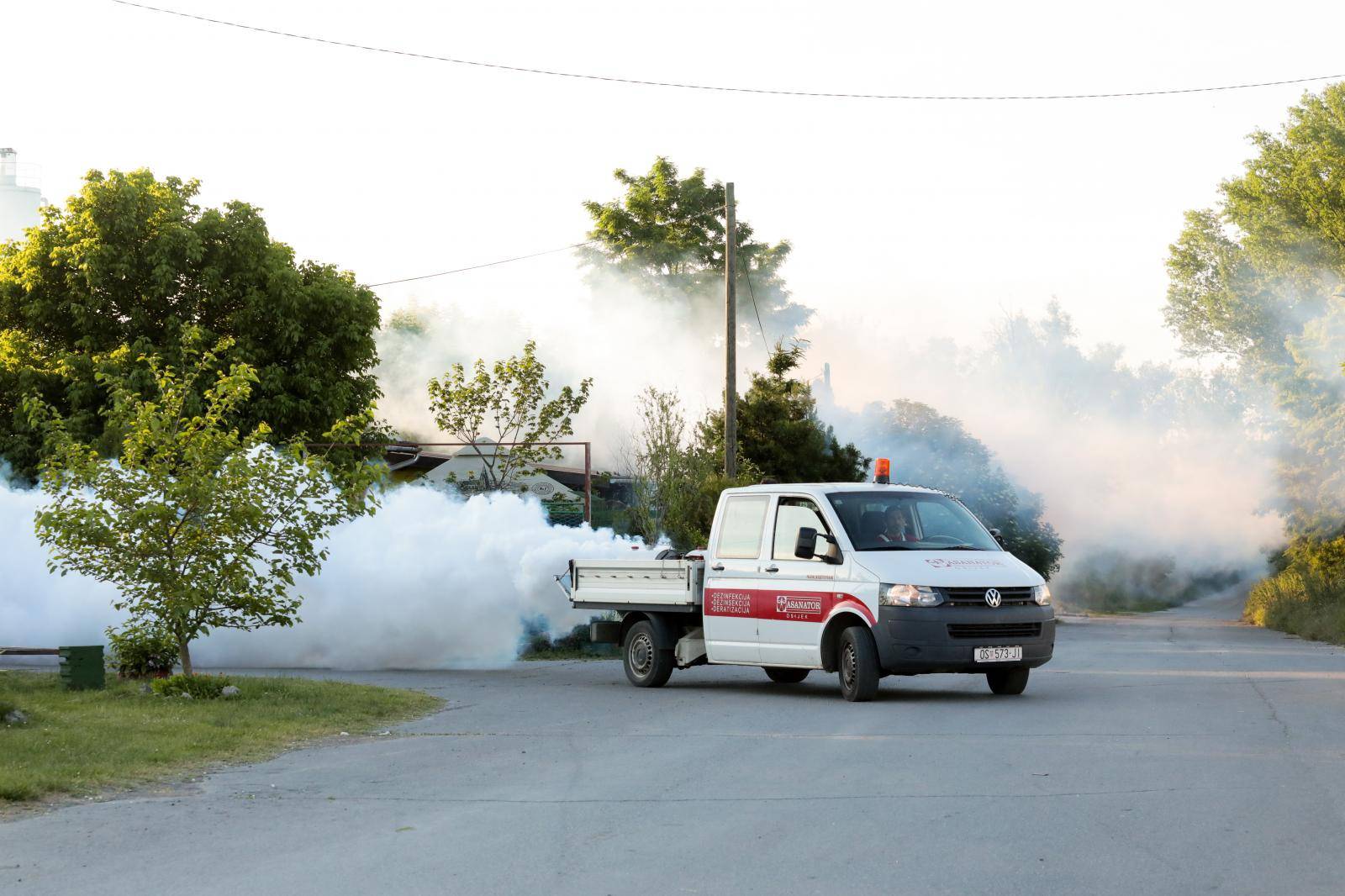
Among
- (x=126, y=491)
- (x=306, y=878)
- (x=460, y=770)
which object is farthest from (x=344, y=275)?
(x=306, y=878)

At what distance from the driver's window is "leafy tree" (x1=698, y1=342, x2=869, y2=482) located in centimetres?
2000

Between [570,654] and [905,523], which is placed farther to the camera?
[570,654]

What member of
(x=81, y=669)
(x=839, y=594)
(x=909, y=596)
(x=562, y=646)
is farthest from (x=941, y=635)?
(x=562, y=646)

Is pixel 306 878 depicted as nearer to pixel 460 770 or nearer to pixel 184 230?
pixel 460 770

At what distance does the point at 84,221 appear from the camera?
3581 centimetres

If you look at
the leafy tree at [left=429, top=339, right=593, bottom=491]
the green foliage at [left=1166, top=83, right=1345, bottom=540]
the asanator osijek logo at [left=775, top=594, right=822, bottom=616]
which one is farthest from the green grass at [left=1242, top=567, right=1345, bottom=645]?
the asanator osijek logo at [left=775, top=594, right=822, bottom=616]

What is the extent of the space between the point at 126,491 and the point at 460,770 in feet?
24.2

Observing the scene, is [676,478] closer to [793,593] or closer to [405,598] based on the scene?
[405,598]

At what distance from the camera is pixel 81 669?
671 inches

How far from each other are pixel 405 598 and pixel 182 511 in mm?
6408

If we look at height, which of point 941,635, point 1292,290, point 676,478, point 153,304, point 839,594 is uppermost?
point 1292,290

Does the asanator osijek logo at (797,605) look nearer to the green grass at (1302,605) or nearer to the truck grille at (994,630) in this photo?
the truck grille at (994,630)

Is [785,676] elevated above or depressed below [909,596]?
below

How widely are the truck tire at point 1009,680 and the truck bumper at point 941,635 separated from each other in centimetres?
79
